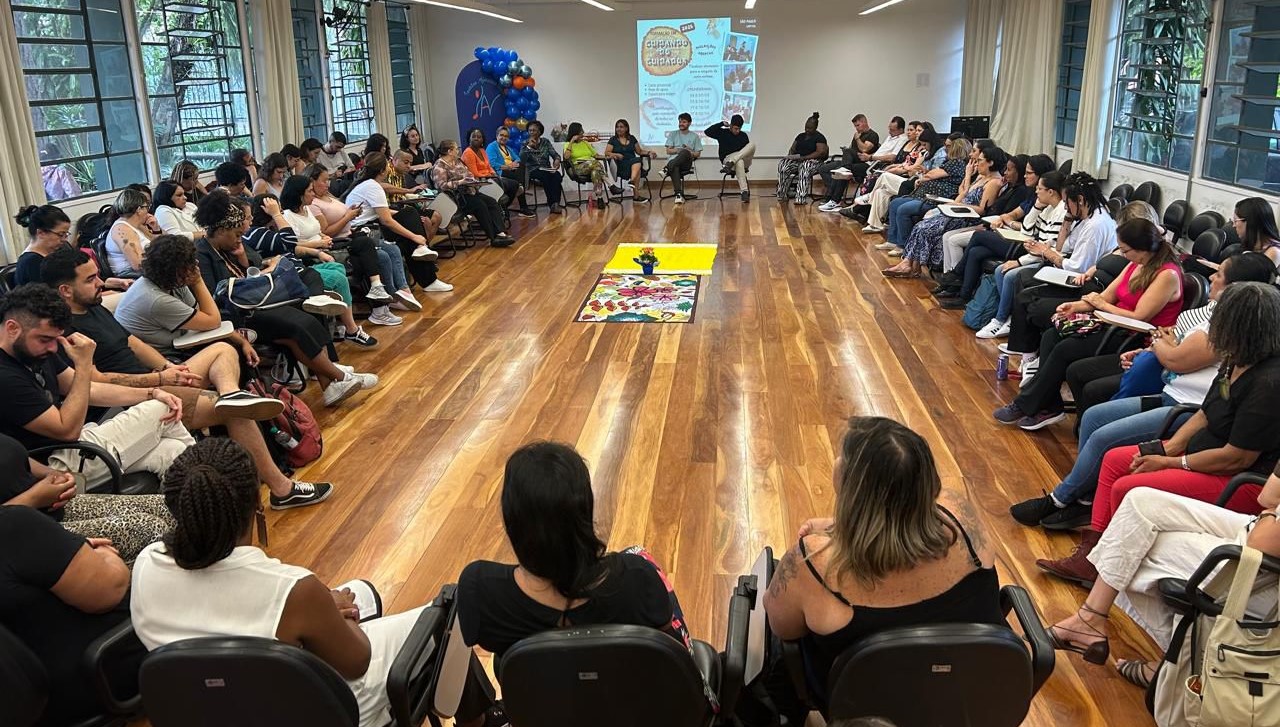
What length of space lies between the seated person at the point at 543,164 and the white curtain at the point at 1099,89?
645 centimetres

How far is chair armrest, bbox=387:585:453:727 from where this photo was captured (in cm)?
196

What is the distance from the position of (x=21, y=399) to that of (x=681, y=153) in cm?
1091

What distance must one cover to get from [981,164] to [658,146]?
7.41m

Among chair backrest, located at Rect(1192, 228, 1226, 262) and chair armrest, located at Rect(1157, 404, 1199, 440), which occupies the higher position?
chair backrest, located at Rect(1192, 228, 1226, 262)

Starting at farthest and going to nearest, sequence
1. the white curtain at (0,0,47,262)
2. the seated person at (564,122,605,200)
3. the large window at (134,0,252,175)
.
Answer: the seated person at (564,122,605,200) < the large window at (134,0,252,175) < the white curtain at (0,0,47,262)

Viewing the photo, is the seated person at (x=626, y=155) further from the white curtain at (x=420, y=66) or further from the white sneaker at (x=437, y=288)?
the white sneaker at (x=437, y=288)

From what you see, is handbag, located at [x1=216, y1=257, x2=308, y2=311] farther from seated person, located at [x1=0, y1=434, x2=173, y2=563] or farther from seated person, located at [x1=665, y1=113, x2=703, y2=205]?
seated person, located at [x1=665, y1=113, x2=703, y2=205]

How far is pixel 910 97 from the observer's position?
46.3 feet

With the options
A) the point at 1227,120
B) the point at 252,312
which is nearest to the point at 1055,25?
the point at 1227,120

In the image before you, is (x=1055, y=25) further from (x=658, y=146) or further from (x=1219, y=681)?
(x=1219, y=681)

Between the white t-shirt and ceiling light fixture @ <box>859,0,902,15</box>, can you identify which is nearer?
the white t-shirt

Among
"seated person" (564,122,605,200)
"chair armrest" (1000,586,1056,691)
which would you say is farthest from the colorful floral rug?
"chair armrest" (1000,586,1056,691)

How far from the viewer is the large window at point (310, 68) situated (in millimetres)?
10734

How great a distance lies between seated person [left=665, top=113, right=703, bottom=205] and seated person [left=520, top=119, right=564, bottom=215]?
5.55ft
